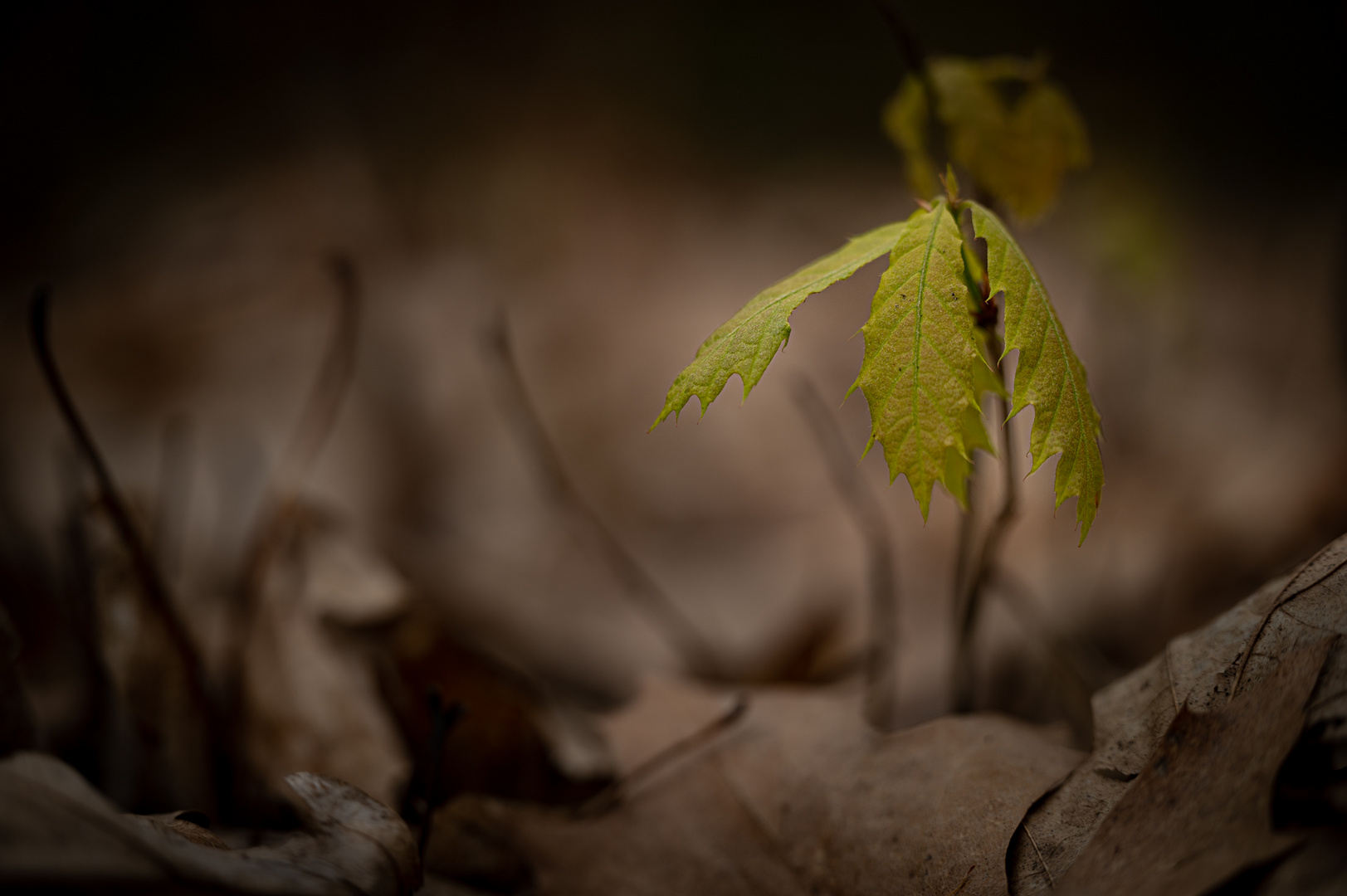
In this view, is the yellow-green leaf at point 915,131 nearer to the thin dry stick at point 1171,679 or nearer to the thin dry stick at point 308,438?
the thin dry stick at point 1171,679

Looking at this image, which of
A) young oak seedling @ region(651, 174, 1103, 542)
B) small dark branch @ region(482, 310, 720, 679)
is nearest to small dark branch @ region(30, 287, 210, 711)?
small dark branch @ region(482, 310, 720, 679)

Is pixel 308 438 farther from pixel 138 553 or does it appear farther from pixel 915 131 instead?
pixel 915 131

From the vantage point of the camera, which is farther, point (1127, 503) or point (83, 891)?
point (1127, 503)

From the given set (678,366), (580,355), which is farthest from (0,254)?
(678,366)

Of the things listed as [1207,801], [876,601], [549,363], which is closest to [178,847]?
[1207,801]

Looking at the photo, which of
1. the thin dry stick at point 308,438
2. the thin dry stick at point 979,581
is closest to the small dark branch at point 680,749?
the thin dry stick at point 979,581

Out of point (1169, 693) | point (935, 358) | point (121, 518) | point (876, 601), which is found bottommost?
point (876, 601)

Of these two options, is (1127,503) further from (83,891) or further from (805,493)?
(83,891)
